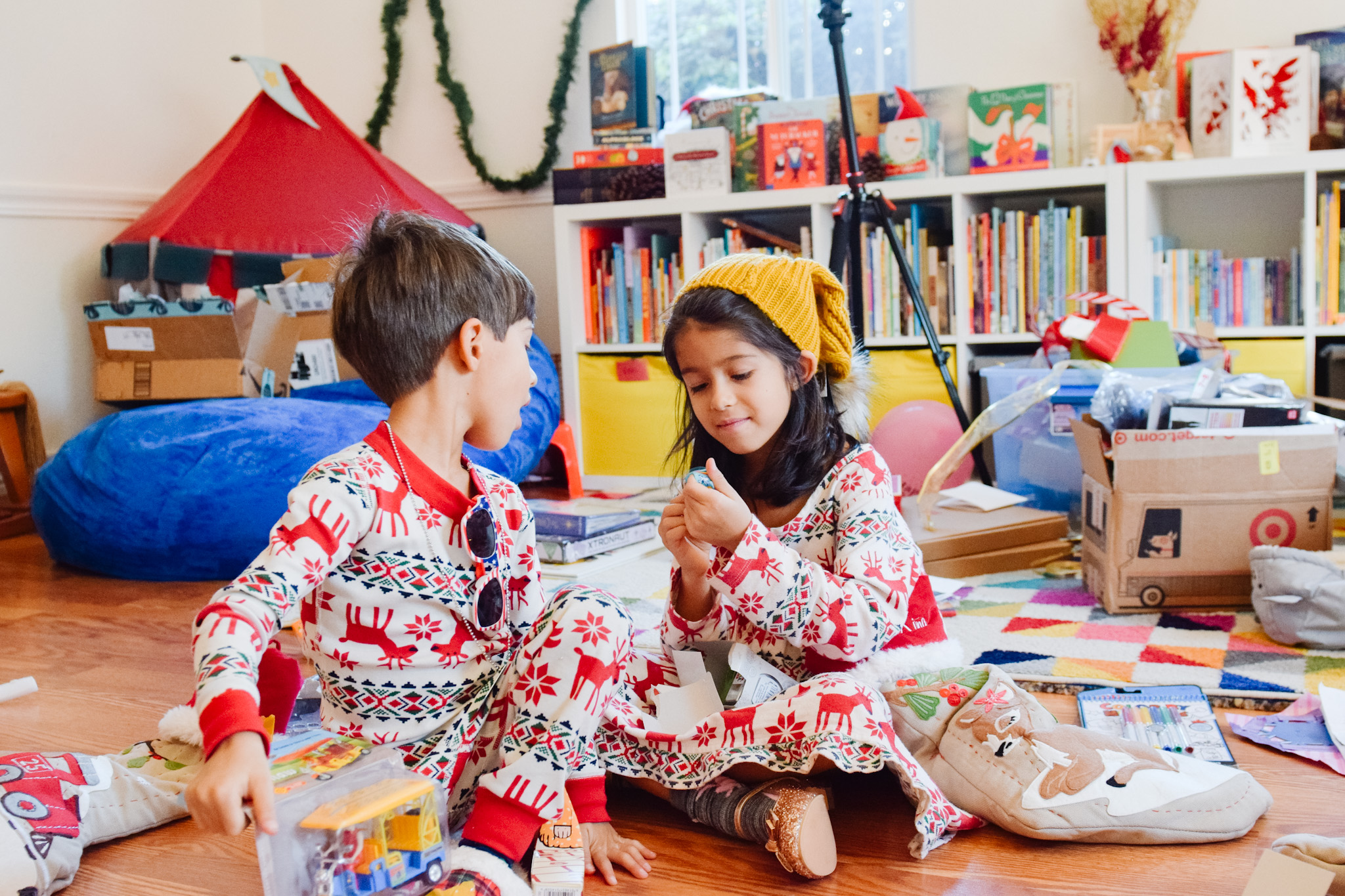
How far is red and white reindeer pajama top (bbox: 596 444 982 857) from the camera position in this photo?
39.4 inches

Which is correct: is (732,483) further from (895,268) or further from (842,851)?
(895,268)

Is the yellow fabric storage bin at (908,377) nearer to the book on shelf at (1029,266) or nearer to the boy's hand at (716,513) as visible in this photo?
the book on shelf at (1029,266)

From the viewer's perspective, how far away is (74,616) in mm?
1981

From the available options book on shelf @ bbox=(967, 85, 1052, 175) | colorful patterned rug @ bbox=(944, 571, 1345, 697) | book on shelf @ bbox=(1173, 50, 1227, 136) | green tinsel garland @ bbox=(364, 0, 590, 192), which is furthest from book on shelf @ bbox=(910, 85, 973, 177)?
colorful patterned rug @ bbox=(944, 571, 1345, 697)

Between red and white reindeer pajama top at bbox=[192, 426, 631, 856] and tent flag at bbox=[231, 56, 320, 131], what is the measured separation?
2.64 m

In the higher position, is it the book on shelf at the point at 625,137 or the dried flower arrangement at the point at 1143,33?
the dried flower arrangement at the point at 1143,33

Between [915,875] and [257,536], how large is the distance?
5.30 feet

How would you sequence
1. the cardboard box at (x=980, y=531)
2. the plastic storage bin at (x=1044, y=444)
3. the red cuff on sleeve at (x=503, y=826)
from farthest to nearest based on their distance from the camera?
the plastic storage bin at (x=1044, y=444), the cardboard box at (x=980, y=531), the red cuff on sleeve at (x=503, y=826)

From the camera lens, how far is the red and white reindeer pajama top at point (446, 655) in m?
0.93

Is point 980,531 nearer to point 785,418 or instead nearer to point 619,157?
point 785,418

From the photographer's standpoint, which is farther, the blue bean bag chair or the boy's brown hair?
the blue bean bag chair

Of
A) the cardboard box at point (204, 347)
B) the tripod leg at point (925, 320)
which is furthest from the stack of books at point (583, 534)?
the cardboard box at point (204, 347)

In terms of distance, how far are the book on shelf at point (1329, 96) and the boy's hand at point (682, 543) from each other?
2184 millimetres

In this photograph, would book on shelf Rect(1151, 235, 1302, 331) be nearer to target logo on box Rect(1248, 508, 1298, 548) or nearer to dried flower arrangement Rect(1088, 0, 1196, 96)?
dried flower arrangement Rect(1088, 0, 1196, 96)
